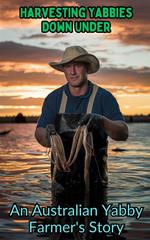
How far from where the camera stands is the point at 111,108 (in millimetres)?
8273

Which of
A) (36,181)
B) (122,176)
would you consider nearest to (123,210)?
(36,181)

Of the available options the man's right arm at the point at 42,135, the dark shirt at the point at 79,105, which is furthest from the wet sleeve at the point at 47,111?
the man's right arm at the point at 42,135

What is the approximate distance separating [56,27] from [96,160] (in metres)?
2.05

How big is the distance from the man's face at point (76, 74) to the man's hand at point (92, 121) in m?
0.70

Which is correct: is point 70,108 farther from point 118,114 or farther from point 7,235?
point 7,235

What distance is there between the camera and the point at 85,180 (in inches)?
337

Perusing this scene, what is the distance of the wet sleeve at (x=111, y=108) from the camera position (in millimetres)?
8242

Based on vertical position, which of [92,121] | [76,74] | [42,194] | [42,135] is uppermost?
[76,74]

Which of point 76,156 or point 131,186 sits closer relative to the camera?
point 76,156

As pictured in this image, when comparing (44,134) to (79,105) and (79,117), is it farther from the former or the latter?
(79,105)

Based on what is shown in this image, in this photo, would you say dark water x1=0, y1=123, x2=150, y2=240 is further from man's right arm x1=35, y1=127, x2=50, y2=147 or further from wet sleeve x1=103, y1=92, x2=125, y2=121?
wet sleeve x1=103, y1=92, x2=125, y2=121

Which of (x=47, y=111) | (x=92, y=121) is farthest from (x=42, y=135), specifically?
(x=92, y=121)

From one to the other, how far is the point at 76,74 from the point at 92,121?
89 cm

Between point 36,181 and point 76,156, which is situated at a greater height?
point 76,156
